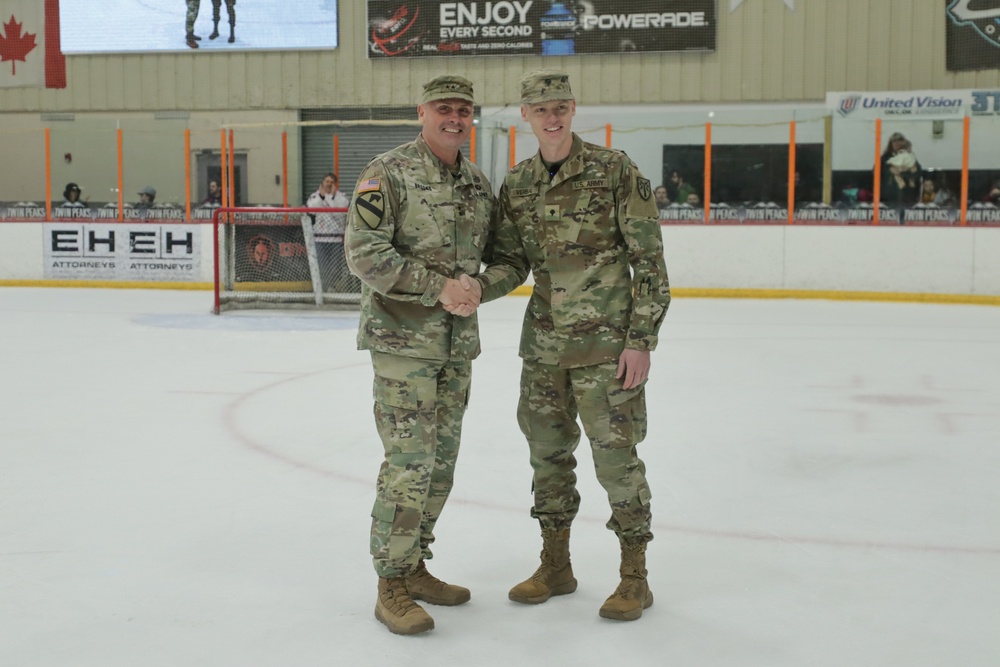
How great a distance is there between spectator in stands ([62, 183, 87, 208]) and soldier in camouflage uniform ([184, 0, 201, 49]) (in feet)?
15.2

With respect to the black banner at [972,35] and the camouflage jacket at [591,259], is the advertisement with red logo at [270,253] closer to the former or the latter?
the camouflage jacket at [591,259]

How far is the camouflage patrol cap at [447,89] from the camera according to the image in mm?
2549

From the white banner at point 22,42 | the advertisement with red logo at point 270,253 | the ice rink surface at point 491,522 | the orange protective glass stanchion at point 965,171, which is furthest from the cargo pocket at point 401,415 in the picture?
the white banner at point 22,42

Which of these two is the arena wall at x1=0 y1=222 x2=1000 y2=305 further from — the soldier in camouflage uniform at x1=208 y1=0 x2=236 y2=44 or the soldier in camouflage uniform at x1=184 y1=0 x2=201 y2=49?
the soldier in camouflage uniform at x1=184 y1=0 x2=201 y2=49

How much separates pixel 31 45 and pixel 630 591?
54.3 feet

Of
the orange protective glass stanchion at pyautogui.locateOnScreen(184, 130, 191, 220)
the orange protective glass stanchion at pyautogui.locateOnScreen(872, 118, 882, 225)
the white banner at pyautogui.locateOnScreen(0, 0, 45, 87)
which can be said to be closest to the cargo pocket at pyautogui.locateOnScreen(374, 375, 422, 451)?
the orange protective glass stanchion at pyautogui.locateOnScreen(872, 118, 882, 225)

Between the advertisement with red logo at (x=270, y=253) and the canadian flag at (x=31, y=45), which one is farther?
the canadian flag at (x=31, y=45)

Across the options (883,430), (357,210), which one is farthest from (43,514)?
(883,430)

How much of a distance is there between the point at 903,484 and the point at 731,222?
24.9 feet

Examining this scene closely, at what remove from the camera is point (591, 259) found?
2715mm

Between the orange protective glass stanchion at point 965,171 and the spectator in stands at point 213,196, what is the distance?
7788 millimetres

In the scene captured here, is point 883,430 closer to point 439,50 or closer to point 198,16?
point 439,50

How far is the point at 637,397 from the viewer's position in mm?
2730

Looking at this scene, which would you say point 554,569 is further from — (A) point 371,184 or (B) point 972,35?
(B) point 972,35
